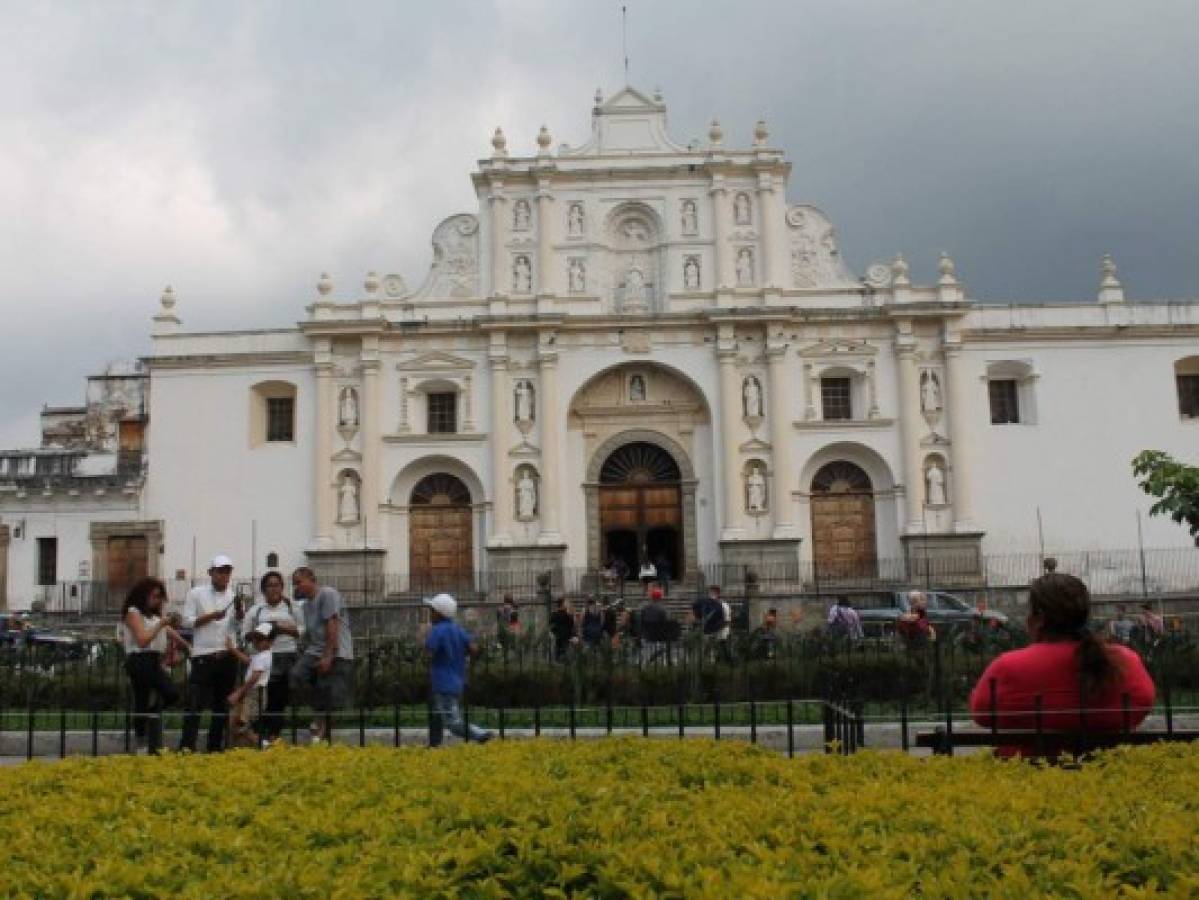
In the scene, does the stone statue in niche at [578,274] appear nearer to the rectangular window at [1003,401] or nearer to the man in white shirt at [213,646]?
the rectangular window at [1003,401]

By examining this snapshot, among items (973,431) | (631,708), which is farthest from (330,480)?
(631,708)

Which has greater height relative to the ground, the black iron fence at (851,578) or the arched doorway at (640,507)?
the arched doorway at (640,507)

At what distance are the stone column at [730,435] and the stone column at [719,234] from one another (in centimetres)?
170

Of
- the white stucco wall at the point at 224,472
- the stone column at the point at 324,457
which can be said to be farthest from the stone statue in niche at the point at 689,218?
the white stucco wall at the point at 224,472

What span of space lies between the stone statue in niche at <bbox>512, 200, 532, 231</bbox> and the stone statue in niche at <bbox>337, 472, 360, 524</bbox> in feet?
26.4

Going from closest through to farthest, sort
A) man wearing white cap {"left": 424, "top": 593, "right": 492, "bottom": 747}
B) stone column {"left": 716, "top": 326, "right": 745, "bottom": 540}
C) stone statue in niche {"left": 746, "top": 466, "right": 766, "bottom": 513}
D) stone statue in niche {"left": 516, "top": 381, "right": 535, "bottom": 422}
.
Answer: man wearing white cap {"left": 424, "top": 593, "right": 492, "bottom": 747} → stone column {"left": 716, "top": 326, "right": 745, "bottom": 540} → stone statue in niche {"left": 746, "top": 466, "right": 766, "bottom": 513} → stone statue in niche {"left": 516, "top": 381, "right": 535, "bottom": 422}

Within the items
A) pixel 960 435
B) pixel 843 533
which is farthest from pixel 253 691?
pixel 960 435

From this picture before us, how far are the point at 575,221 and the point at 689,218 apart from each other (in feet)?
10.1

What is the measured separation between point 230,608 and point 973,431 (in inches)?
928

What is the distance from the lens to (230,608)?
426 inches

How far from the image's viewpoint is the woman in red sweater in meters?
5.55

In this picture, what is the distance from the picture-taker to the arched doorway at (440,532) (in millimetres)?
30844

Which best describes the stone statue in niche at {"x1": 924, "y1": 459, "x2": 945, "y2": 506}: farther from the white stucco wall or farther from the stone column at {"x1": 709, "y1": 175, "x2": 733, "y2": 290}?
the white stucco wall

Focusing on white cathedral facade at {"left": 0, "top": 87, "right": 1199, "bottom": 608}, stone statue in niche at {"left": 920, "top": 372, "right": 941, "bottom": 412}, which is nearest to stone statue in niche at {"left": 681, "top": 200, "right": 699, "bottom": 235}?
white cathedral facade at {"left": 0, "top": 87, "right": 1199, "bottom": 608}
